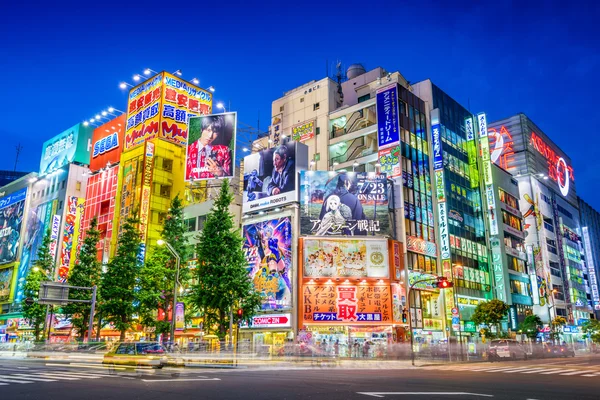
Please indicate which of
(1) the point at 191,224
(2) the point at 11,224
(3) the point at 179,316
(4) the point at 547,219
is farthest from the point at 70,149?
(4) the point at 547,219

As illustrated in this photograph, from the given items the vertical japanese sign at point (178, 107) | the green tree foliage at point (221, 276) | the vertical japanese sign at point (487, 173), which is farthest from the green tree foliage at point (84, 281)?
the vertical japanese sign at point (487, 173)

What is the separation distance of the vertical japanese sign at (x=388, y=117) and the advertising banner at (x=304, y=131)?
1278 cm

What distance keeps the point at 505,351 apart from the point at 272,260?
80.1 feet

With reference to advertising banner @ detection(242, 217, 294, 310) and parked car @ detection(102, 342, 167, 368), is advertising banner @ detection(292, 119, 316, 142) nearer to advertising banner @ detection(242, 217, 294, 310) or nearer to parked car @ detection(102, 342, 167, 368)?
advertising banner @ detection(242, 217, 294, 310)

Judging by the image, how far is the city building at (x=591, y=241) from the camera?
353 ft

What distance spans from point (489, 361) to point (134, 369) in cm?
3034

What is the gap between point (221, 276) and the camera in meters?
37.1

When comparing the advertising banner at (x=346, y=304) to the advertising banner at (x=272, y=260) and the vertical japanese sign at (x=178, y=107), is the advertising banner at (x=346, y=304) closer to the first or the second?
the advertising banner at (x=272, y=260)

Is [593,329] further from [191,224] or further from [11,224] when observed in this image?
[11,224]

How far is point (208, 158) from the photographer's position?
57.9 meters

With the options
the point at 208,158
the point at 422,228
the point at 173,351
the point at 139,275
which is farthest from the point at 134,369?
the point at 422,228

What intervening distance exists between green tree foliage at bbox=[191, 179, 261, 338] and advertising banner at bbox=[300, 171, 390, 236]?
14.4 metres

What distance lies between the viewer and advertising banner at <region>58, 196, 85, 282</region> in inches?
2709

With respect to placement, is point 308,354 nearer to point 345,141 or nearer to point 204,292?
point 204,292
